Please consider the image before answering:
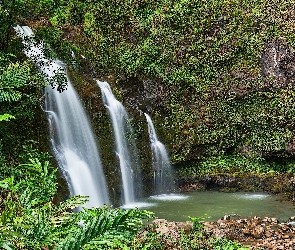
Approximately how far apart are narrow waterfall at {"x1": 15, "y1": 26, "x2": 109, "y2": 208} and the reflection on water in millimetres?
1628

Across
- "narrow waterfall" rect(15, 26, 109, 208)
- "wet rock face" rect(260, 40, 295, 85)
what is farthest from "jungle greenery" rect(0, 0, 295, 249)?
"narrow waterfall" rect(15, 26, 109, 208)

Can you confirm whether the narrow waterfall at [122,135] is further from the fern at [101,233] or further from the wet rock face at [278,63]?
the fern at [101,233]

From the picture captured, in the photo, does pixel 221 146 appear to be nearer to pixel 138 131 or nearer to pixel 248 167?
pixel 248 167

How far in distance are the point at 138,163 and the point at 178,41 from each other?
5.46 m

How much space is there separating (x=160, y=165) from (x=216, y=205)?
8.63 ft

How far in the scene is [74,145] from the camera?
9508 millimetres

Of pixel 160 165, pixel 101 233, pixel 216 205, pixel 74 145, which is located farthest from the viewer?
pixel 160 165

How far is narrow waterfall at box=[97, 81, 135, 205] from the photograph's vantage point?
10.5 m

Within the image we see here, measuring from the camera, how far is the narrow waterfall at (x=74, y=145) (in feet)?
28.8

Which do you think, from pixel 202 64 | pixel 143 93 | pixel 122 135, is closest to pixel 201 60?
pixel 202 64

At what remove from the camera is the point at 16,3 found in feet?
19.6

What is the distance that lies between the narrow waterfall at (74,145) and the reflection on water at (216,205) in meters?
1.63

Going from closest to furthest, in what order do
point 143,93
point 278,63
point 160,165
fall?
point 160,165 → point 143,93 → point 278,63

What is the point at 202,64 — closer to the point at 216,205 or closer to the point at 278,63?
the point at 278,63
